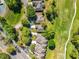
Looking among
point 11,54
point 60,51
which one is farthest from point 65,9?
point 11,54

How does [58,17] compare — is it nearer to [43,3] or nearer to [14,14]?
[43,3]

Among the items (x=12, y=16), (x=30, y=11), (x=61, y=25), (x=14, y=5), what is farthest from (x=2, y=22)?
A: (x=61, y=25)

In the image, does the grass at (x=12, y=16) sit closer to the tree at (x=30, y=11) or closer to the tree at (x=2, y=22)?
the tree at (x=2, y=22)

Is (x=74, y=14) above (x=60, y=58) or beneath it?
above

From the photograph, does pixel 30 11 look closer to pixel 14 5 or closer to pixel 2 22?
pixel 14 5

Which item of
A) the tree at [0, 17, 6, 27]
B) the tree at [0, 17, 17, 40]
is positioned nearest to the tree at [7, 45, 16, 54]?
the tree at [0, 17, 17, 40]

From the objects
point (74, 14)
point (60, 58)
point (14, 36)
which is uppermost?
point (74, 14)

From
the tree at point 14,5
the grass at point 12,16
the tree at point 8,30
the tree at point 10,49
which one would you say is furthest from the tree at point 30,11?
the tree at point 10,49
